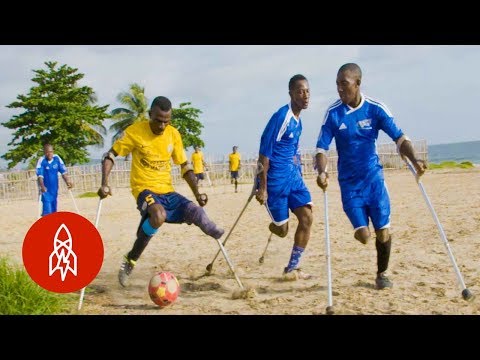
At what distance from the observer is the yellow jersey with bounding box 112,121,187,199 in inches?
236

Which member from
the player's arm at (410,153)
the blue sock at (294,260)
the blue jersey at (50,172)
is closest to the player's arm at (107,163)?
the blue sock at (294,260)

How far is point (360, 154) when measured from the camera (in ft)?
18.1

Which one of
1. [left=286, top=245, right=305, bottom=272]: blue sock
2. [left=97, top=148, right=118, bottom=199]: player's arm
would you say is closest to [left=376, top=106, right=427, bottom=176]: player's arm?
[left=286, top=245, right=305, bottom=272]: blue sock

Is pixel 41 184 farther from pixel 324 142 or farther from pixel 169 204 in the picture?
pixel 324 142

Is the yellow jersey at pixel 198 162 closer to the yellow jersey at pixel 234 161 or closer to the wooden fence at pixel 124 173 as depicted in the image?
the yellow jersey at pixel 234 161

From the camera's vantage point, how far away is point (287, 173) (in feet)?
20.8

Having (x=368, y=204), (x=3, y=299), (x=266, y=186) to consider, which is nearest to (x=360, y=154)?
(x=368, y=204)

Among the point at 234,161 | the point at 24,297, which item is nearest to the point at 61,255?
the point at 24,297

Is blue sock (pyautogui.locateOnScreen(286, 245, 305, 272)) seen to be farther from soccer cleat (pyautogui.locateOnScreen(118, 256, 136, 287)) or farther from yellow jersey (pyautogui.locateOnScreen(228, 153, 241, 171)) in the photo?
yellow jersey (pyautogui.locateOnScreen(228, 153, 241, 171))

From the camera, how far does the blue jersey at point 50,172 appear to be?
38.2 ft

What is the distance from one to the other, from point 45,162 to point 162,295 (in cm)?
764

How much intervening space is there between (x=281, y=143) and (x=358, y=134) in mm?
1090

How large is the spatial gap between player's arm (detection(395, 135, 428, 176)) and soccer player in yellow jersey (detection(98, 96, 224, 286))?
81.0 inches

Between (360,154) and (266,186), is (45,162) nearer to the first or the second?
(266,186)
